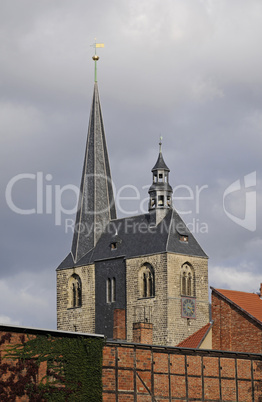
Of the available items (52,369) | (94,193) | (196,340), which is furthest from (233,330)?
(94,193)

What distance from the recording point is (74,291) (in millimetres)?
90312

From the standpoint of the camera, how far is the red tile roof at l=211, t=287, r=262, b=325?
62.9 metres

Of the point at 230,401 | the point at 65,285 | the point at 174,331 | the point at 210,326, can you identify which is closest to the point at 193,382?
the point at 230,401

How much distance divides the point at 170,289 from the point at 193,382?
107 ft

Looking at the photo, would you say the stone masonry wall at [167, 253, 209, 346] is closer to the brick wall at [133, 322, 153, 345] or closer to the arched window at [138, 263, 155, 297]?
the arched window at [138, 263, 155, 297]

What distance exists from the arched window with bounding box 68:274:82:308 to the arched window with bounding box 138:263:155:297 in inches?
267

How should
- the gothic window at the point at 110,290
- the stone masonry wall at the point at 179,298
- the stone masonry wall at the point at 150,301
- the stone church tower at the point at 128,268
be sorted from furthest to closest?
the gothic window at the point at 110,290 < the stone church tower at the point at 128,268 < the stone masonry wall at the point at 150,301 < the stone masonry wall at the point at 179,298

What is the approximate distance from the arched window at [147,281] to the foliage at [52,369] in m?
36.5

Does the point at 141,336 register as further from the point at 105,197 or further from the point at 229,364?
the point at 105,197

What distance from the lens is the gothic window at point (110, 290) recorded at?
86.6 meters

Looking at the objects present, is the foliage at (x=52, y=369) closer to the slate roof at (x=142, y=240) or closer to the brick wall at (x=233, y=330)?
the brick wall at (x=233, y=330)

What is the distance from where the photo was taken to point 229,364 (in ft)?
171

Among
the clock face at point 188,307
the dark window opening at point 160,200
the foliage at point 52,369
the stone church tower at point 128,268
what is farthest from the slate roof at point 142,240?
the foliage at point 52,369

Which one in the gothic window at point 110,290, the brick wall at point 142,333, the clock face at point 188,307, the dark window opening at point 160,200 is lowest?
the brick wall at point 142,333
